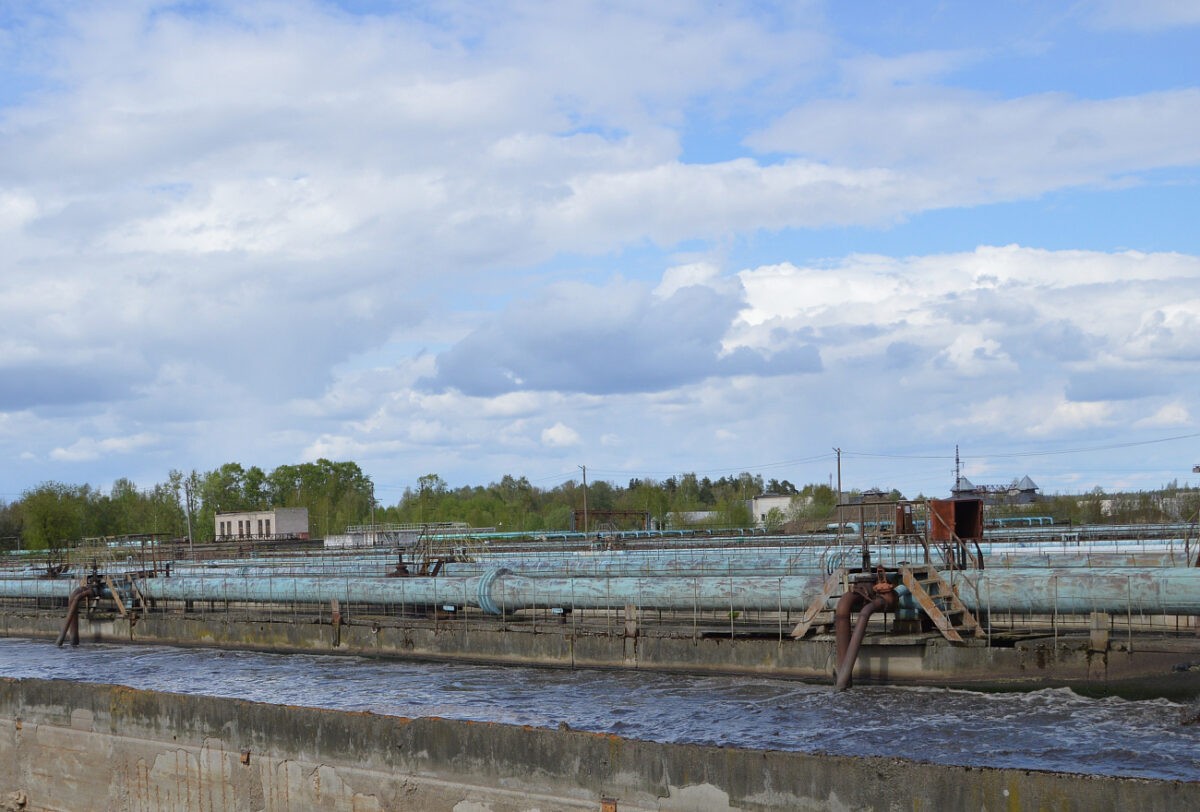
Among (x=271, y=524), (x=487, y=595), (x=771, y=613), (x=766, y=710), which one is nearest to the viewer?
(x=766, y=710)

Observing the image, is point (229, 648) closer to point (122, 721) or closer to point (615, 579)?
point (615, 579)

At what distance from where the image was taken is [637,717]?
27562 millimetres

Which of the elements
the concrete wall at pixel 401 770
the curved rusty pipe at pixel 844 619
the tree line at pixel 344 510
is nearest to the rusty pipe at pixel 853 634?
the curved rusty pipe at pixel 844 619

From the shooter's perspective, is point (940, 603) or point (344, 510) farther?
point (344, 510)

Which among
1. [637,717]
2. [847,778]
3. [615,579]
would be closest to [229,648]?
[615,579]

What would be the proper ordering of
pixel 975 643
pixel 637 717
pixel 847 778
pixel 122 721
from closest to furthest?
pixel 847 778 → pixel 122 721 → pixel 637 717 → pixel 975 643

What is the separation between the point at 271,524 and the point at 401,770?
135105 millimetres

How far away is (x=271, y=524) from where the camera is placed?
144m

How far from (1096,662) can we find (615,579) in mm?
16432

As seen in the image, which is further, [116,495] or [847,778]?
[116,495]

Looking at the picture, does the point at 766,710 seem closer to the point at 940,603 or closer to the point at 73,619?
the point at 940,603

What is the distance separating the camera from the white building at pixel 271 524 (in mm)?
142750

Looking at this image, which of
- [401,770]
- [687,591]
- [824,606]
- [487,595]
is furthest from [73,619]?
[401,770]

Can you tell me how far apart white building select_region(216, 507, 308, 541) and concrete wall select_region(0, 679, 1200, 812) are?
123329mm
